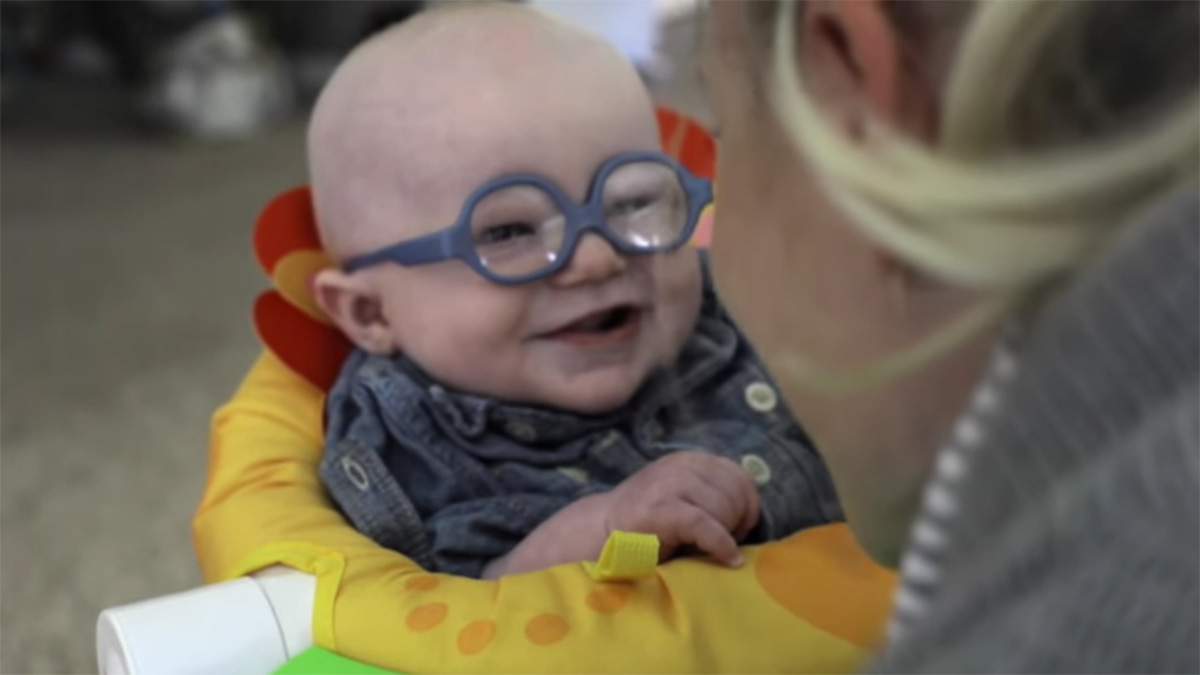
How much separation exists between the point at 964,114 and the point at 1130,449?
11 cm

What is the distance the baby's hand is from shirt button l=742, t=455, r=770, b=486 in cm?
2

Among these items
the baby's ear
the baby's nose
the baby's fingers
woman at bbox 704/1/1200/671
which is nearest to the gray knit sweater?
woman at bbox 704/1/1200/671

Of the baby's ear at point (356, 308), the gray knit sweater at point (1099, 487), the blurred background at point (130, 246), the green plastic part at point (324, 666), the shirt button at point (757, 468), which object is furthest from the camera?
the blurred background at point (130, 246)

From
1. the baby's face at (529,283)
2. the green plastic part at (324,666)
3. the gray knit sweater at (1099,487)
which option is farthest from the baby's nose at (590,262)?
the gray knit sweater at (1099,487)

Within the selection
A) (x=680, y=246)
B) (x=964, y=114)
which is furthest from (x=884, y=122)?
(x=680, y=246)

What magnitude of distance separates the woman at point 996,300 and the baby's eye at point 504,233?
29 centimetres

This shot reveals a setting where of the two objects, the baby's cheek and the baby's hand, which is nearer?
the baby's hand

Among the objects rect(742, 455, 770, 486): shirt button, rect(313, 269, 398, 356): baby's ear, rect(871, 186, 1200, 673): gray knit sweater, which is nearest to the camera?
rect(871, 186, 1200, 673): gray knit sweater

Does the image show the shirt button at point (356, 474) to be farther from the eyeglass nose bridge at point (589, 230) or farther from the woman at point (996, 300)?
the woman at point (996, 300)

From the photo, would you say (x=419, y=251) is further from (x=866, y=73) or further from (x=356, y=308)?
(x=866, y=73)

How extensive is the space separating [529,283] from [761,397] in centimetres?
17

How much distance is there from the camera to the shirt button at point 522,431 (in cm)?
75

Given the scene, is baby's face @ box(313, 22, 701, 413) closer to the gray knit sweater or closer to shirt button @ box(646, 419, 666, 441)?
shirt button @ box(646, 419, 666, 441)

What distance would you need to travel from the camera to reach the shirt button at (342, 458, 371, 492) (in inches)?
27.4
